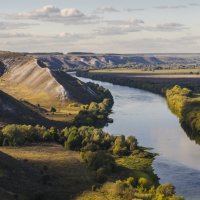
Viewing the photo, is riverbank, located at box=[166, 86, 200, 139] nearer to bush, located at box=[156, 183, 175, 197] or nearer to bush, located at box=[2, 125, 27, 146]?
bush, located at box=[2, 125, 27, 146]

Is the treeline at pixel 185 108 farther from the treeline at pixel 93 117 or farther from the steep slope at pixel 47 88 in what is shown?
the steep slope at pixel 47 88

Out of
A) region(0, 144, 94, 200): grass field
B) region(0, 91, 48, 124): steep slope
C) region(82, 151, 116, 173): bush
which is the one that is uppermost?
region(0, 91, 48, 124): steep slope

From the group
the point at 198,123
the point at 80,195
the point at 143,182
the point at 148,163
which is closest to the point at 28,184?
the point at 80,195

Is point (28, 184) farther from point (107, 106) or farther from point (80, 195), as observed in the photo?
point (107, 106)

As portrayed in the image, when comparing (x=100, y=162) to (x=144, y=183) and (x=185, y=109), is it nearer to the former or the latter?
(x=144, y=183)

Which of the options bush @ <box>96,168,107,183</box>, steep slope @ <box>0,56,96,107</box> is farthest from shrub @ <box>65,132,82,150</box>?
steep slope @ <box>0,56,96,107</box>

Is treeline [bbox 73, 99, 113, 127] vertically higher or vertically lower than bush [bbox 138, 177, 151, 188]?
higher

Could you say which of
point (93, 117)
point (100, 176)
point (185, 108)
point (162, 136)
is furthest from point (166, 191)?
point (185, 108)
